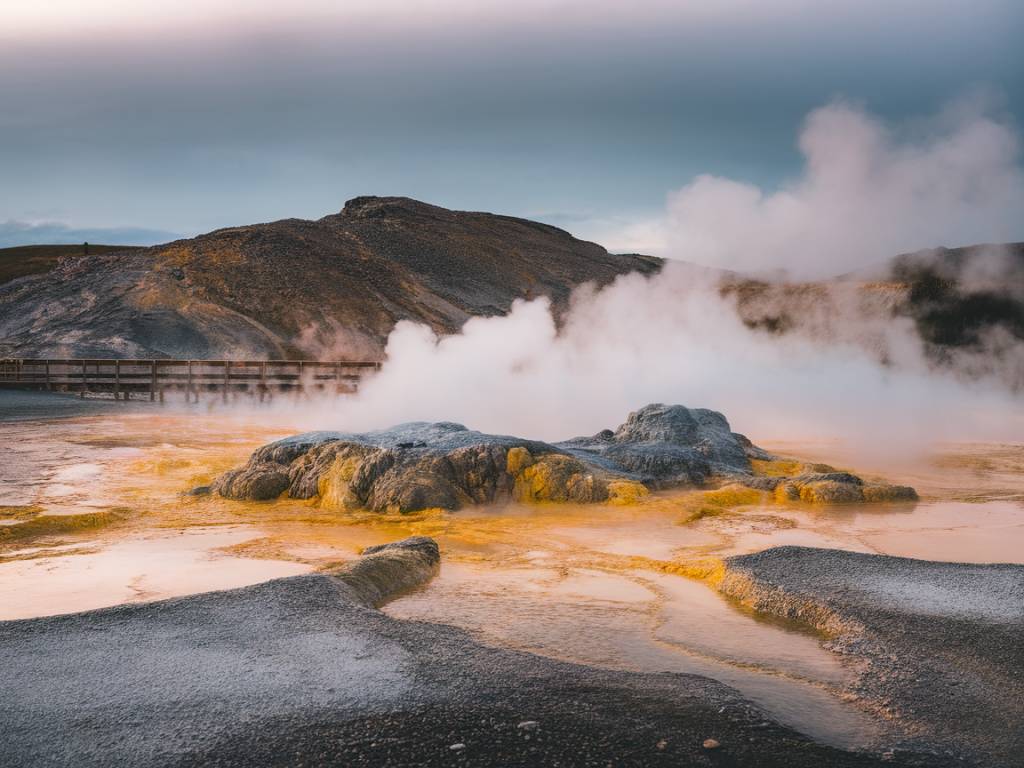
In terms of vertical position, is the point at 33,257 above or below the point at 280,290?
above

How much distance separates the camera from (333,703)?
4.98 meters

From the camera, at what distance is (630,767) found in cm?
424

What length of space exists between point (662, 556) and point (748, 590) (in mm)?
1848

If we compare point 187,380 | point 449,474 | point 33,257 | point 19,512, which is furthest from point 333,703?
point 33,257

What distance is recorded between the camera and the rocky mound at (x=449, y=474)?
→ 492 inches

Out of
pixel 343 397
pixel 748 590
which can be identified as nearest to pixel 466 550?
pixel 748 590

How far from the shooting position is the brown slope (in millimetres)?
52938

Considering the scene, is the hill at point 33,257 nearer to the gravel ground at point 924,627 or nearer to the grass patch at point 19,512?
the grass patch at point 19,512

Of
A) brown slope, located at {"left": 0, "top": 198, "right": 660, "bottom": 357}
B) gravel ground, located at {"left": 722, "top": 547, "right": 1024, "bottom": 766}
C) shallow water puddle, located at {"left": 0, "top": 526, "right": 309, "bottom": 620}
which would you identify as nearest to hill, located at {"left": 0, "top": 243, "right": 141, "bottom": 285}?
brown slope, located at {"left": 0, "top": 198, "right": 660, "bottom": 357}

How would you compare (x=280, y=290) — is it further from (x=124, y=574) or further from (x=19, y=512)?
(x=124, y=574)

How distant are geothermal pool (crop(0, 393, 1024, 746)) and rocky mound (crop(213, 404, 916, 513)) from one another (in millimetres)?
415

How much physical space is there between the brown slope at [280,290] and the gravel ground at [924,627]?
151ft

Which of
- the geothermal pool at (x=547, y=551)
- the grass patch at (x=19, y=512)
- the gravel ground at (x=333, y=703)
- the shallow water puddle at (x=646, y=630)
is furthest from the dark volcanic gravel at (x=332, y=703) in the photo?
the grass patch at (x=19, y=512)

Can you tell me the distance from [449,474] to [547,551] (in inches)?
130
